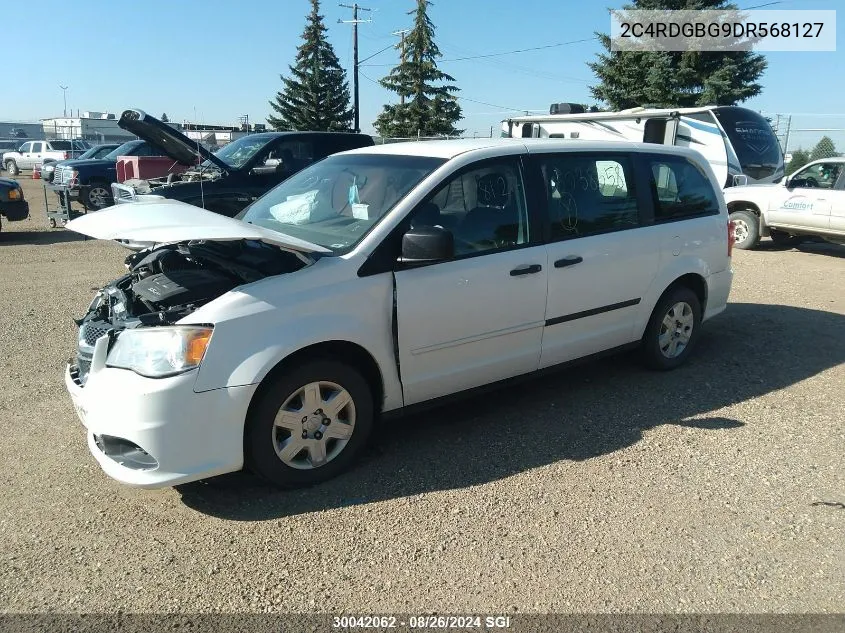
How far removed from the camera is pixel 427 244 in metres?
3.60

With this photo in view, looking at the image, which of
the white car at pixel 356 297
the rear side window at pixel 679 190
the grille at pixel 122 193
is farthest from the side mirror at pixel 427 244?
the grille at pixel 122 193

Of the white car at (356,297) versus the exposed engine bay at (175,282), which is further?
the exposed engine bay at (175,282)

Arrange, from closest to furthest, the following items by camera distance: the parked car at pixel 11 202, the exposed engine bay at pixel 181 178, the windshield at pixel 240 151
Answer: the exposed engine bay at pixel 181 178 → the windshield at pixel 240 151 → the parked car at pixel 11 202

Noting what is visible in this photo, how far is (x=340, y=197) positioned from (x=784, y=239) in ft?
37.3

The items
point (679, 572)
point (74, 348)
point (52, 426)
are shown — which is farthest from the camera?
point (74, 348)

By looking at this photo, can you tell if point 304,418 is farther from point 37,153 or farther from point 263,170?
point 37,153

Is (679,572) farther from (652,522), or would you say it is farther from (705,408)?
(705,408)

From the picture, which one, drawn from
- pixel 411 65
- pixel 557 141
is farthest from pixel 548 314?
pixel 411 65

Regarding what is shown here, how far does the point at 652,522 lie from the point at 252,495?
81.1 inches

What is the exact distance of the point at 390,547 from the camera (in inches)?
124

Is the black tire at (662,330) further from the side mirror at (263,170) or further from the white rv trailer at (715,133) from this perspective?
the white rv trailer at (715,133)

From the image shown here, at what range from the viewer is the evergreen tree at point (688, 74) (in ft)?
80.6

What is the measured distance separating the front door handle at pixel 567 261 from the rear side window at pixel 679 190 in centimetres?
101

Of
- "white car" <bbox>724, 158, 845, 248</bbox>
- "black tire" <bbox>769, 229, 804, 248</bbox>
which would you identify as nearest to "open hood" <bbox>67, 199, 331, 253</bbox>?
"white car" <bbox>724, 158, 845, 248</bbox>
